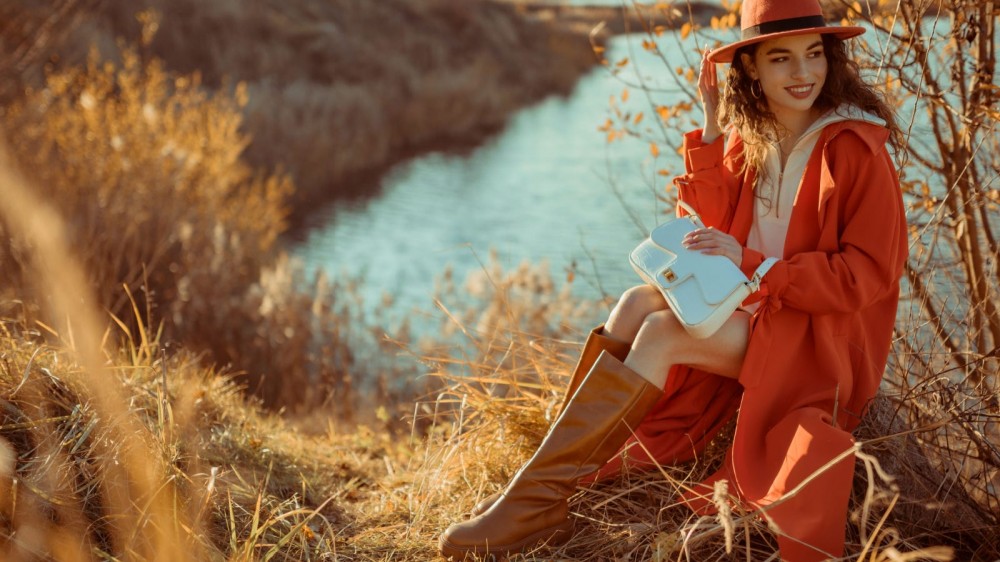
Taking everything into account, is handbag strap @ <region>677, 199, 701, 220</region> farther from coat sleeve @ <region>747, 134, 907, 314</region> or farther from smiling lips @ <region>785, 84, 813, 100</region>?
smiling lips @ <region>785, 84, 813, 100</region>

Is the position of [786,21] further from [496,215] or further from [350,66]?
[350,66]

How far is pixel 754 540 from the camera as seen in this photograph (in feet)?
7.97

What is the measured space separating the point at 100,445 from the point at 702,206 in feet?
5.78

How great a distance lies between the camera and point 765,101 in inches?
104

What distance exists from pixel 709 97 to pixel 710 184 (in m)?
0.28

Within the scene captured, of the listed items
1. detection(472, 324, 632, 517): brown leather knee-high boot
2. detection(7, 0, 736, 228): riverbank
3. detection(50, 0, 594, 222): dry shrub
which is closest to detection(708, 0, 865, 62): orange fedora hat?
detection(472, 324, 632, 517): brown leather knee-high boot

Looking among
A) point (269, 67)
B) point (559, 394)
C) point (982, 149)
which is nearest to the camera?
point (559, 394)

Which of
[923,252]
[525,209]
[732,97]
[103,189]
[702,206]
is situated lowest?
[525,209]

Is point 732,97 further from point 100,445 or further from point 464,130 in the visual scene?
point 464,130

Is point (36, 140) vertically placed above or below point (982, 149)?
below

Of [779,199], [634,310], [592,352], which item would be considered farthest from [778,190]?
[592,352]

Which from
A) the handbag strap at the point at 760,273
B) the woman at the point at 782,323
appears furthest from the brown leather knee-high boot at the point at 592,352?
the handbag strap at the point at 760,273

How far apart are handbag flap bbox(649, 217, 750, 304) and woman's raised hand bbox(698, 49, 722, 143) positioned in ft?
1.43

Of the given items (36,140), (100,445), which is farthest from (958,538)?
(36,140)
